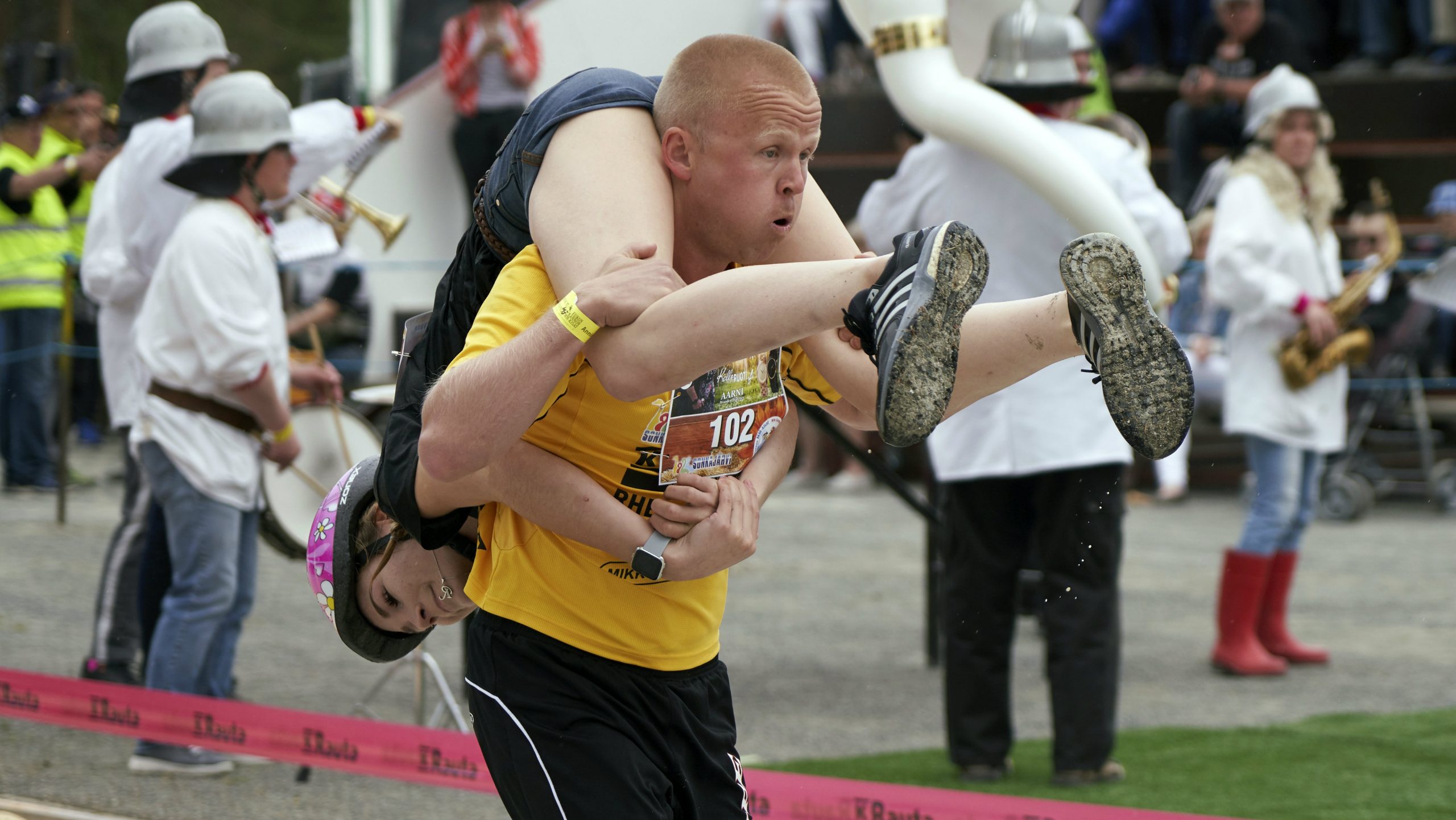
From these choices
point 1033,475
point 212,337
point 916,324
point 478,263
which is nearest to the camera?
point 916,324

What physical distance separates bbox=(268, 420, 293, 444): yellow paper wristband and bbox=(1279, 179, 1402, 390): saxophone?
3.75 metres

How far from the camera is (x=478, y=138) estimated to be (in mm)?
10711

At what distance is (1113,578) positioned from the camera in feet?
15.6

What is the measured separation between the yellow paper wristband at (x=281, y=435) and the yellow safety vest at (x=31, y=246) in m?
5.71

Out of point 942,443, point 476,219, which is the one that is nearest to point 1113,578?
point 942,443

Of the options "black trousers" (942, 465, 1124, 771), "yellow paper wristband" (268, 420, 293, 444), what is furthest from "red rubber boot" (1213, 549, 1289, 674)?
"yellow paper wristband" (268, 420, 293, 444)

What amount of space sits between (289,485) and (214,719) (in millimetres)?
749

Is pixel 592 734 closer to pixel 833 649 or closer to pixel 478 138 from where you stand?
pixel 833 649

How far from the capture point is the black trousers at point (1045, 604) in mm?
4727

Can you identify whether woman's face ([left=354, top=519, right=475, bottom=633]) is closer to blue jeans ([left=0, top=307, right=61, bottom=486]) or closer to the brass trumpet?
the brass trumpet

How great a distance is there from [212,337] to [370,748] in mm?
1212

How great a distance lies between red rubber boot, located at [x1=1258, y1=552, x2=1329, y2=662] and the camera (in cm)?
639

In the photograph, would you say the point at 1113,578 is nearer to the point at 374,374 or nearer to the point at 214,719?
the point at 214,719

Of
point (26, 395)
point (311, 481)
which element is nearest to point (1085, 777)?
point (311, 481)
